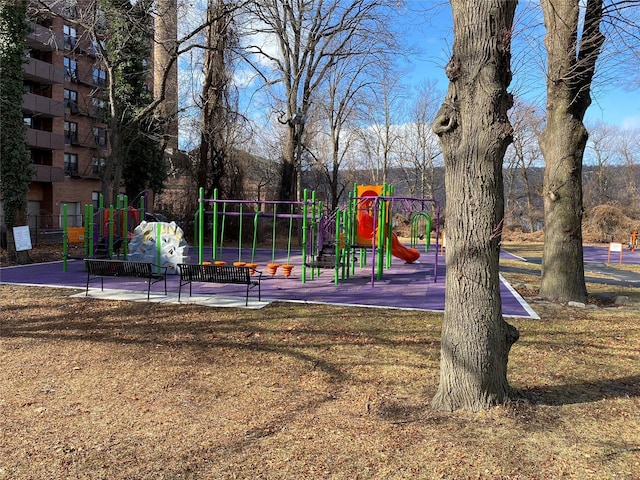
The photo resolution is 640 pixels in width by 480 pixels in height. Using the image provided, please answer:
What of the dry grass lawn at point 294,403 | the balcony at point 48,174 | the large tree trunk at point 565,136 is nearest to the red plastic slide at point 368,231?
the large tree trunk at point 565,136

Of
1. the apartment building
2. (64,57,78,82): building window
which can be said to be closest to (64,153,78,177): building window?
the apartment building

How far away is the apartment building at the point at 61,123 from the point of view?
30.8m

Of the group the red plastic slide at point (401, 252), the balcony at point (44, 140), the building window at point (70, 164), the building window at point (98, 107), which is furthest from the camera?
the building window at point (70, 164)

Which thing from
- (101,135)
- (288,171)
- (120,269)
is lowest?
(120,269)

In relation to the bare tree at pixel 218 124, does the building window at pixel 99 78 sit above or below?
above

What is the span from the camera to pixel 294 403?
4344 millimetres

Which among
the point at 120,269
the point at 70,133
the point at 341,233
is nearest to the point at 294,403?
the point at 120,269

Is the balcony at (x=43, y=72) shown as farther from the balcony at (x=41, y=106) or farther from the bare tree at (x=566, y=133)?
the bare tree at (x=566, y=133)

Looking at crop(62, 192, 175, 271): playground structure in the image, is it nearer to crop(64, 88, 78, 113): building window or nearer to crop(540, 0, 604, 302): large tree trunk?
crop(540, 0, 604, 302): large tree trunk

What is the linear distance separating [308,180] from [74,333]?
42.6 metres

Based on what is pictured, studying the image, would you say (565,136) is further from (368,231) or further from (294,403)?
(368,231)

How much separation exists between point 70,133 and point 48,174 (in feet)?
15.7

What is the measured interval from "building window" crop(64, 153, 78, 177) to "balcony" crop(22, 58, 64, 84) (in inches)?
209

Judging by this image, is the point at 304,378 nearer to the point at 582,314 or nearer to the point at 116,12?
the point at 582,314
